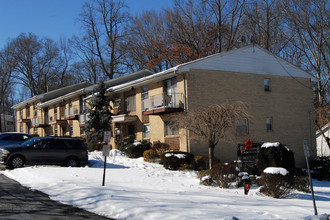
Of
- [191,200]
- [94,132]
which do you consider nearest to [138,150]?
[94,132]

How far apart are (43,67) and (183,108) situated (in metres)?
37.0

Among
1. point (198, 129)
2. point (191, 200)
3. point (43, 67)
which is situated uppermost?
point (43, 67)

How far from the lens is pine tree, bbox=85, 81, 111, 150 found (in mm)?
30672

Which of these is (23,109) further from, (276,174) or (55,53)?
(276,174)

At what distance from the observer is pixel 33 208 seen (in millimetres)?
9695

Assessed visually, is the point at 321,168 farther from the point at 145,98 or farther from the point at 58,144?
the point at 58,144

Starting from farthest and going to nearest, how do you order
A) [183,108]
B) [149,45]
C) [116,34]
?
[116,34], [149,45], [183,108]

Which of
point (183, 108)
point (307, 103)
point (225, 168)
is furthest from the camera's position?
point (307, 103)

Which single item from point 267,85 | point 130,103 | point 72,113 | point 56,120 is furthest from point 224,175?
point 56,120

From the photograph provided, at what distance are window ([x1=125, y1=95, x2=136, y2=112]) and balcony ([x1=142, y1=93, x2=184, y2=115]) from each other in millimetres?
4138

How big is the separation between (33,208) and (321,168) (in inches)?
836

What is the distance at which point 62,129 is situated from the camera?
42.6 metres

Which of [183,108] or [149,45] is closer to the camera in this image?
[183,108]

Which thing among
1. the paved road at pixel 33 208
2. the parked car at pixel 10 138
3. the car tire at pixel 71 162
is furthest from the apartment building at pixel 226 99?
the paved road at pixel 33 208
